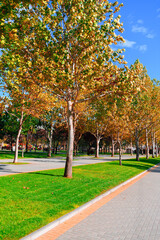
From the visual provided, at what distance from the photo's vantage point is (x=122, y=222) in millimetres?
5859

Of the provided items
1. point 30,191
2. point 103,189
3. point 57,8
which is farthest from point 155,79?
point 30,191

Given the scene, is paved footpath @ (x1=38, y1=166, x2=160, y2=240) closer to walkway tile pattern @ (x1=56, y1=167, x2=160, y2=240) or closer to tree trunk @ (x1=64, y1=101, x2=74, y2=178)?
walkway tile pattern @ (x1=56, y1=167, x2=160, y2=240)

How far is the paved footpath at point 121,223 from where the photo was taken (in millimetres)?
4926

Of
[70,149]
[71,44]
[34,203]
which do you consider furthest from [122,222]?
[71,44]

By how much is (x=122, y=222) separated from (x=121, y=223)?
0.10m

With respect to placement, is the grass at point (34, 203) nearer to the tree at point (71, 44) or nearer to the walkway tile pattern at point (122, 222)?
the walkway tile pattern at point (122, 222)

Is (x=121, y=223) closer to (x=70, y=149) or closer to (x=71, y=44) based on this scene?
(x=70, y=149)

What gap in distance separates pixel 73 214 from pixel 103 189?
150 inches

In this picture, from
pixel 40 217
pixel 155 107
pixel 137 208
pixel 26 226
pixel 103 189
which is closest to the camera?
pixel 26 226

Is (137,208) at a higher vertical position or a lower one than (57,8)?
lower

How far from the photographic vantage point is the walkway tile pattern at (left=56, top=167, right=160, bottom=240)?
4.95 metres

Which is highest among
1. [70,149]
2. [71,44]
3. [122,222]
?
[71,44]

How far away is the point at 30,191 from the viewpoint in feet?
28.4

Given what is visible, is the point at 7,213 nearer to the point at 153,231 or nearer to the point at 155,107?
the point at 153,231
